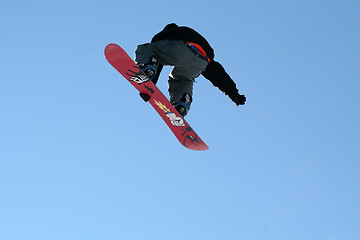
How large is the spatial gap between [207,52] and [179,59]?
1.70 feet

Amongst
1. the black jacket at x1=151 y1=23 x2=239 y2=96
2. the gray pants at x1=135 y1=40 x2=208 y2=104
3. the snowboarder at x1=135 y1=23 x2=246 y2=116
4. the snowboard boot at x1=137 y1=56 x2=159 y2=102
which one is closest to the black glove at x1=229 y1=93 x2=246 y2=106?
the black jacket at x1=151 y1=23 x2=239 y2=96

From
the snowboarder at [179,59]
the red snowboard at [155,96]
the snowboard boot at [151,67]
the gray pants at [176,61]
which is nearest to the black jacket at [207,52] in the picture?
the snowboarder at [179,59]

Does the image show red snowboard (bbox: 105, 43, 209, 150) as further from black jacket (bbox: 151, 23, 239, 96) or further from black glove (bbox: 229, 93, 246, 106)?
black glove (bbox: 229, 93, 246, 106)

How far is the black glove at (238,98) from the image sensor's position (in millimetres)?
8367

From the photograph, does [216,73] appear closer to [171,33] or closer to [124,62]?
[171,33]

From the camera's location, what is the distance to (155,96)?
7629mm

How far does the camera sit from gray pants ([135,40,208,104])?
734 centimetres

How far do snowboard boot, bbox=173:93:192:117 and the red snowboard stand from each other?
6cm

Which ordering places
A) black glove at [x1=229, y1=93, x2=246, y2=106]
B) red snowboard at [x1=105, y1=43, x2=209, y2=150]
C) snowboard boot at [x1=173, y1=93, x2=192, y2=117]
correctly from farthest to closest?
black glove at [x1=229, y1=93, x2=246, y2=106], snowboard boot at [x1=173, y1=93, x2=192, y2=117], red snowboard at [x1=105, y1=43, x2=209, y2=150]

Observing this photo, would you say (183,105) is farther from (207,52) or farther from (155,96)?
(207,52)

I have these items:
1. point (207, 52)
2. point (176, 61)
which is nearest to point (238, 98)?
point (207, 52)

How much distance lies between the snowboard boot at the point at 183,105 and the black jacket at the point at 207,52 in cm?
65

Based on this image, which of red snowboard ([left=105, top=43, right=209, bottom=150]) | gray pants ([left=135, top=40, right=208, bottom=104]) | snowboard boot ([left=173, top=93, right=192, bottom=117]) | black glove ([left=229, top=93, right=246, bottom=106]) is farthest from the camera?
black glove ([left=229, top=93, right=246, bottom=106])

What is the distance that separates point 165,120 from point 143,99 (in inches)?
27.0
